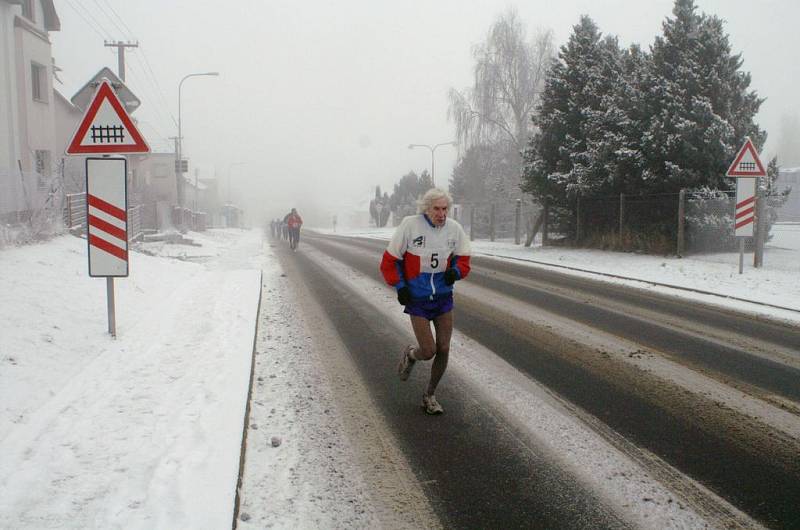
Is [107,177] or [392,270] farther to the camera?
[107,177]

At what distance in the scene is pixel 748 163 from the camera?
503 inches

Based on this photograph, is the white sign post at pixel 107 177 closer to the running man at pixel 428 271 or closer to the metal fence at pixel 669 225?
the running man at pixel 428 271

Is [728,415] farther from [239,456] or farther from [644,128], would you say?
[644,128]

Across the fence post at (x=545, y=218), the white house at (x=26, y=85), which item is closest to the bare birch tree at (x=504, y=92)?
the fence post at (x=545, y=218)

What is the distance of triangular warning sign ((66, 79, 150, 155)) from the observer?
20.7 feet

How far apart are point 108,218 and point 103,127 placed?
0.97 m

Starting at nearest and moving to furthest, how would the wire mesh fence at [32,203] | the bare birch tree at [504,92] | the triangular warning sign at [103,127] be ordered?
the triangular warning sign at [103,127] → the wire mesh fence at [32,203] → the bare birch tree at [504,92]

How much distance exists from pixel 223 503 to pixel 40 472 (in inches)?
46.7

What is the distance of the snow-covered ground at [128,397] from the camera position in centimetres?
303

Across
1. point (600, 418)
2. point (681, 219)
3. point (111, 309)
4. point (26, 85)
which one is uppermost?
point (26, 85)

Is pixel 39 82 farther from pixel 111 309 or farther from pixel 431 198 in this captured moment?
pixel 431 198

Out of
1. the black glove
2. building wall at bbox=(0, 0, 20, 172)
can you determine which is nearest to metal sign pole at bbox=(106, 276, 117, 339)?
→ the black glove

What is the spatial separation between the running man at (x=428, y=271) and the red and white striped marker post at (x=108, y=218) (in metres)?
3.56

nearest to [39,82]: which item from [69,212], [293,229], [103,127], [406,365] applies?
[293,229]
